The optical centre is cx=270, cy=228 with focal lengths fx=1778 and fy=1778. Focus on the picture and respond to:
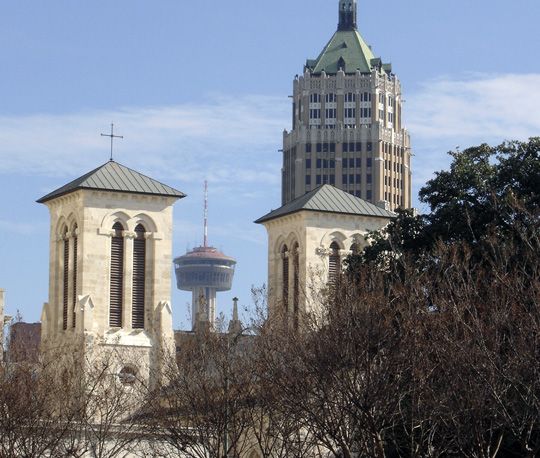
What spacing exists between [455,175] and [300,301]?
16.1 m

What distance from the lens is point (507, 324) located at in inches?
2018

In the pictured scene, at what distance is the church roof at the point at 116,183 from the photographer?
286ft

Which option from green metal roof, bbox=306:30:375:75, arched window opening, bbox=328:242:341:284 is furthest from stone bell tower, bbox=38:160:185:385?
green metal roof, bbox=306:30:375:75

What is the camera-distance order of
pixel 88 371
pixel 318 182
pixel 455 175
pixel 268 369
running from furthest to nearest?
1. pixel 318 182
2. pixel 88 371
3. pixel 455 175
4. pixel 268 369

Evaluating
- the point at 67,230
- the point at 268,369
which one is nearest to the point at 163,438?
the point at 268,369

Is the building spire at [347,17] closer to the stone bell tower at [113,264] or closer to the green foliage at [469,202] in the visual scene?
the stone bell tower at [113,264]

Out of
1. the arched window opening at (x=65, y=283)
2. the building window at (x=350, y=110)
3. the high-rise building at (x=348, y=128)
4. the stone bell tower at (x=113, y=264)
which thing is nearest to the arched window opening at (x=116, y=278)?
the stone bell tower at (x=113, y=264)

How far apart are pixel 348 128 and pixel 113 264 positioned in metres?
103

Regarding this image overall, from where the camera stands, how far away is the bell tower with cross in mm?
85812

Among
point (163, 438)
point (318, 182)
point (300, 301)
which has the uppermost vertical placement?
point (318, 182)

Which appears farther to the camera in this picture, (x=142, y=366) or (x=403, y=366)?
(x=142, y=366)

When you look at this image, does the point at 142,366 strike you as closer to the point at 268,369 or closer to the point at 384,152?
the point at 268,369

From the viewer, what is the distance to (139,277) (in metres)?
87.9

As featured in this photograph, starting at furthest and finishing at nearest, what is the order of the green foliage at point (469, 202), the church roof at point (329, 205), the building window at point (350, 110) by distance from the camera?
1. the building window at point (350, 110)
2. the church roof at point (329, 205)
3. the green foliage at point (469, 202)
